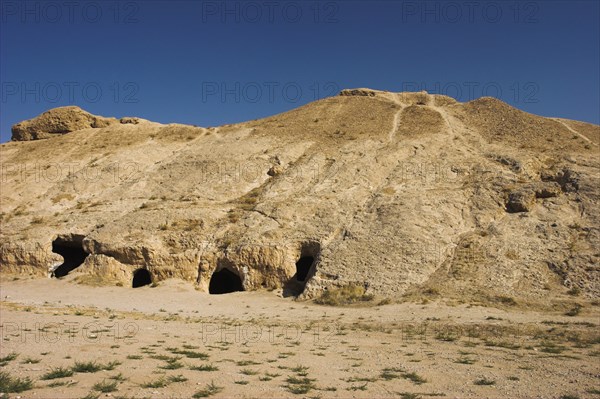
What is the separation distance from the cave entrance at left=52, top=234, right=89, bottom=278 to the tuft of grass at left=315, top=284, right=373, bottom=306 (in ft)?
58.9

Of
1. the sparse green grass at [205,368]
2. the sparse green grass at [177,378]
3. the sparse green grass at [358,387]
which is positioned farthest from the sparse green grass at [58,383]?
the sparse green grass at [358,387]

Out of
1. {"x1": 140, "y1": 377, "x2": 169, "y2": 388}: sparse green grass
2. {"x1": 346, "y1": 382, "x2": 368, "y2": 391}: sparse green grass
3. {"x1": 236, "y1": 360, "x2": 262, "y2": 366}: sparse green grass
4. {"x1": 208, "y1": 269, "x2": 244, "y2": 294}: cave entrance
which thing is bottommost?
{"x1": 208, "y1": 269, "x2": 244, "y2": 294}: cave entrance

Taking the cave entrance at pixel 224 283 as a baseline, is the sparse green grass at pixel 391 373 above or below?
above

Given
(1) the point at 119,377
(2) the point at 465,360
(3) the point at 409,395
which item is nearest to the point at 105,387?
(1) the point at 119,377

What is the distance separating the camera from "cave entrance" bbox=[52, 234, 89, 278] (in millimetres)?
30828

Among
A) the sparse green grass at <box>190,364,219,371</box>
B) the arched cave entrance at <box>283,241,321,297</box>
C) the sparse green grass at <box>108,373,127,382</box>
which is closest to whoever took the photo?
the sparse green grass at <box>108,373,127,382</box>

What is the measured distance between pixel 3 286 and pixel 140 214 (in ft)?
29.4

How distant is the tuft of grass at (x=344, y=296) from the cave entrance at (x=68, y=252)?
1794cm

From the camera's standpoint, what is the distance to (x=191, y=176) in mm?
37000

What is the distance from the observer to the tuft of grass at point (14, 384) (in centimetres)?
795

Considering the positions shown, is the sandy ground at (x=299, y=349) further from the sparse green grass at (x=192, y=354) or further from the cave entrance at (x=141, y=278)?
the cave entrance at (x=141, y=278)

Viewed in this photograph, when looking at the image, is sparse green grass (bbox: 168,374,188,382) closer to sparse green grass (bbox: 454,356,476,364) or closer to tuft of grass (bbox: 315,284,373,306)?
sparse green grass (bbox: 454,356,476,364)

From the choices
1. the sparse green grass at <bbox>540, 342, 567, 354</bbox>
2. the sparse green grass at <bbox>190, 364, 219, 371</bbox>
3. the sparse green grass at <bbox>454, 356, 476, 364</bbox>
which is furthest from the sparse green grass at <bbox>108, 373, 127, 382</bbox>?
the sparse green grass at <bbox>540, 342, 567, 354</bbox>

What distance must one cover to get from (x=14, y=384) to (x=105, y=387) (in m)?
1.62
